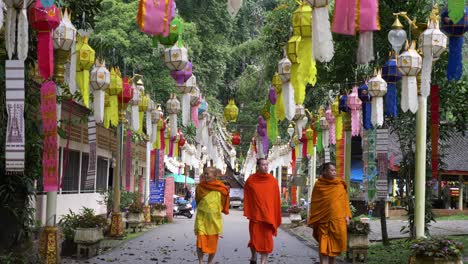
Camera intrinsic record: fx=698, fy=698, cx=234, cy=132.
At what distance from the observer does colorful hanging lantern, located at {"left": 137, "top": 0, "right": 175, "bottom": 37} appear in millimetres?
8727

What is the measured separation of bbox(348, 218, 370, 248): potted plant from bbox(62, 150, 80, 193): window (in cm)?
1087

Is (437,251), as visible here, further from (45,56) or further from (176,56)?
(45,56)

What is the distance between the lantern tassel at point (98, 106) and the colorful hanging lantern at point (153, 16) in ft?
12.8

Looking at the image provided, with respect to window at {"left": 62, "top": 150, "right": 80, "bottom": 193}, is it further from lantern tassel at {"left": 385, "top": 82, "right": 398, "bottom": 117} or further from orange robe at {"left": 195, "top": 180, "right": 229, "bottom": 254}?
lantern tassel at {"left": 385, "top": 82, "right": 398, "bottom": 117}

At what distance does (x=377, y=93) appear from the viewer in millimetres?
12938

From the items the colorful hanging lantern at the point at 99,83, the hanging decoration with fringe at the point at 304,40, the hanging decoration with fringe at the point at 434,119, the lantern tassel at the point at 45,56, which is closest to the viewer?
the lantern tassel at the point at 45,56

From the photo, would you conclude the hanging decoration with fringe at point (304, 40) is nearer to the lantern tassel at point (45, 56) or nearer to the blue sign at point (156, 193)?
the lantern tassel at point (45, 56)

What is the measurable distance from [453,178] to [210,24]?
15488 millimetres

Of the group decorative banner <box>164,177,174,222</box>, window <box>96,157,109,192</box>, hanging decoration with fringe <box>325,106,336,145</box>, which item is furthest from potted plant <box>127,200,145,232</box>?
hanging decoration with fringe <box>325,106,336,145</box>

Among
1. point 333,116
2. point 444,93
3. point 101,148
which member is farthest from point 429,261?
point 101,148

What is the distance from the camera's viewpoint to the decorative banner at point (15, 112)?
327 inches

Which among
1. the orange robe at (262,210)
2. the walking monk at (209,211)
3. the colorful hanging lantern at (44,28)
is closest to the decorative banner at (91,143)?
the walking monk at (209,211)

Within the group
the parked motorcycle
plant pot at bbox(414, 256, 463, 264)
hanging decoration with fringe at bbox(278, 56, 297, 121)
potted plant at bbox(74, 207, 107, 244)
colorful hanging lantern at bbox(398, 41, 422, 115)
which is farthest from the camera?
the parked motorcycle

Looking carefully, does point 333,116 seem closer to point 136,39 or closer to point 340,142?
point 340,142
